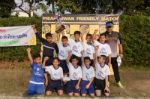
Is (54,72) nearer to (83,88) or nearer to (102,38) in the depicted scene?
(83,88)

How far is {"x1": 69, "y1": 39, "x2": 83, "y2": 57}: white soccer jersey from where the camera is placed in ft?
36.5

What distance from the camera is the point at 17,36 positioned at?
15867 millimetres

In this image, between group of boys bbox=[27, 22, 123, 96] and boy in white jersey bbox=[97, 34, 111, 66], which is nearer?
group of boys bbox=[27, 22, 123, 96]

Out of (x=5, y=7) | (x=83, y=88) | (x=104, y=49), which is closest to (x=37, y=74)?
(x=83, y=88)

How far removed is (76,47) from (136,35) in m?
4.90

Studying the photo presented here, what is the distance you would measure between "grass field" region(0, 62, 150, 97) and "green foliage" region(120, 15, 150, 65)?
2.07ft

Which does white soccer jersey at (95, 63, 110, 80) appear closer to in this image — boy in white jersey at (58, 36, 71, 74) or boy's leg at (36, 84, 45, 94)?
boy in white jersey at (58, 36, 71, 74)

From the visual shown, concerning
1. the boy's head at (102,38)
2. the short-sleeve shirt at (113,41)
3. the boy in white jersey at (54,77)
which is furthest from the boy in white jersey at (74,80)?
the short-sleeve shirt at (113,41)

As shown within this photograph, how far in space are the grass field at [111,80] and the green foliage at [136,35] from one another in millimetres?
630

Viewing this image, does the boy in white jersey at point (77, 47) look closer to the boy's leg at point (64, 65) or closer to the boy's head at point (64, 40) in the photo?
the boy's head at point (64, 40)

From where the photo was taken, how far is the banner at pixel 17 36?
15758 mm

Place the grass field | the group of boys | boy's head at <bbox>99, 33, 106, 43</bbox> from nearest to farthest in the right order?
the group of boys
boy's head at <bbox>99, 33, 106, 43</bbox>
the grass field

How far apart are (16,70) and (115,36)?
491 centimetres

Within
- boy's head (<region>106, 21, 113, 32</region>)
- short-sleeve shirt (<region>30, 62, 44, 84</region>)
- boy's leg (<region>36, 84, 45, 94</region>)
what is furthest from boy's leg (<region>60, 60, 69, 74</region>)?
boy's head (<region>106, 21, 113, 32</region>)
